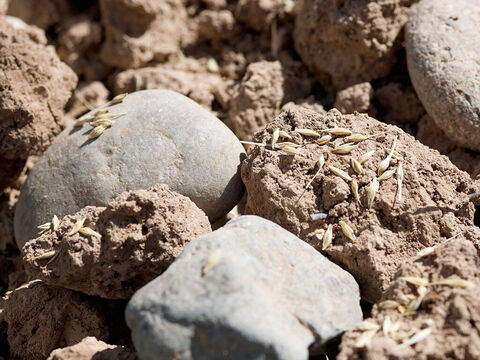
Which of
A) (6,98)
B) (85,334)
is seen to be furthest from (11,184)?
(85,334)

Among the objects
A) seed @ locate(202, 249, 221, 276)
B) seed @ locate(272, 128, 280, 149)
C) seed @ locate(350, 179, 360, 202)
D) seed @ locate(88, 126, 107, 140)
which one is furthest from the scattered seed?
seed @ locate(88, 126, 107, 140)

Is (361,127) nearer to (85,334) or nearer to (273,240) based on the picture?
(273,240)

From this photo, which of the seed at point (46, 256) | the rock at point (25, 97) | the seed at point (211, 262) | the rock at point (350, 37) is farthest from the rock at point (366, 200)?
the rock at point (25, 97)

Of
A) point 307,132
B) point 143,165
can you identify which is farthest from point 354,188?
point 143,165

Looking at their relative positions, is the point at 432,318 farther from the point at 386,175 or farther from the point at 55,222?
the point at 55,222

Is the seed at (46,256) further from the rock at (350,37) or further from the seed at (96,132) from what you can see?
the rock at (350,37)
